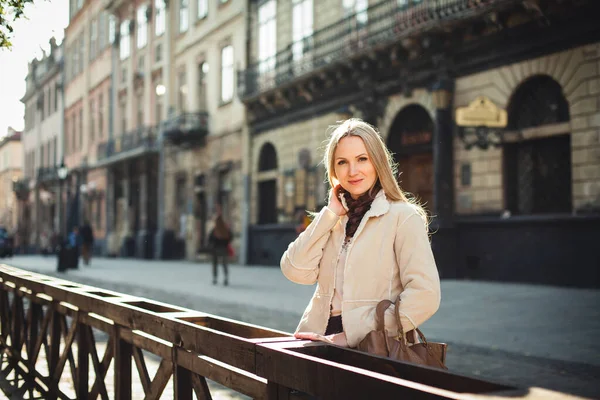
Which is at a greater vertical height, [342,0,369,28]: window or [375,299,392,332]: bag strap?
[342,0,369,28]: window

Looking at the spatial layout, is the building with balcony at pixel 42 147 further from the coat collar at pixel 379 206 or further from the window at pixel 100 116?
the coat collar at pixel 379 206

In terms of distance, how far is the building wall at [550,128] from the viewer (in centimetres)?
1335

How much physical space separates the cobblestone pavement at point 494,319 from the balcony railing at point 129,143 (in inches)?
651

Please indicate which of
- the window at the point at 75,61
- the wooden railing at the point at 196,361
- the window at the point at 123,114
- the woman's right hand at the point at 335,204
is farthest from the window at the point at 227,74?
the woman's right hand at the point at 335,204

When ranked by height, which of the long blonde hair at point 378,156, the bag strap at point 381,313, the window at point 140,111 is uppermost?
the window at point 140,111

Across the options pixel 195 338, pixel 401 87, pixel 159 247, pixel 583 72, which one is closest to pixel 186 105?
pixel 159 247

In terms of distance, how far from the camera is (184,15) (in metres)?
32.2

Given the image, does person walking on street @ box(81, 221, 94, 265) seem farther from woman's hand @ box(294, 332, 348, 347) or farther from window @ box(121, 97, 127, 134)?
woman's hand @ box(294, 332, 348, 347)

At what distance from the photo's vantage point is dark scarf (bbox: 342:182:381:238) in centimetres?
302

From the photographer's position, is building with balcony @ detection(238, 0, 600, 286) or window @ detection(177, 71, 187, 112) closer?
building with balcony @ detection(238, 0, 600, 286)

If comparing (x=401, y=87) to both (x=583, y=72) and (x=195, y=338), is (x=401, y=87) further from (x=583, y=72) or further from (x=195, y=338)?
(x=195, y=338)

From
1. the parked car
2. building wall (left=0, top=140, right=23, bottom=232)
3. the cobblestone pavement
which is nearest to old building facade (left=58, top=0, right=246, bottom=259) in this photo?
the parked car

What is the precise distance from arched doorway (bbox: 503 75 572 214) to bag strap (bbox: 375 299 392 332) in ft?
39.3

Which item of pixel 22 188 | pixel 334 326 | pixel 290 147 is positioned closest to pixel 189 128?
pixel 290 147
